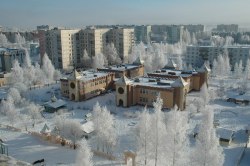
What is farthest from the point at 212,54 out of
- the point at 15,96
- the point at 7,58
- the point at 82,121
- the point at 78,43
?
the point at 82,121

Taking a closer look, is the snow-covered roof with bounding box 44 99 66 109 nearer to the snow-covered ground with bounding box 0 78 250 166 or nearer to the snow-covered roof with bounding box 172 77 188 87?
the snow-covered ground with bounding box 0 78 250 166

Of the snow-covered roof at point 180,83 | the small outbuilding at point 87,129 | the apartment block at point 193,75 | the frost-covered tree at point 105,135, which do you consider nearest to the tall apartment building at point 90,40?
the apartment block at point 193,75

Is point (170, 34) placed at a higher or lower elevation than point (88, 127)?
higher

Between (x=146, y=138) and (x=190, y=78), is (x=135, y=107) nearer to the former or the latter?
(x=190, y=78)

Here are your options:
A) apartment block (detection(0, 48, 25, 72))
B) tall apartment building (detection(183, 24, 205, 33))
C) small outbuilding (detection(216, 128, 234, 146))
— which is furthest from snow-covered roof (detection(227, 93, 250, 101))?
tall apartment building (detection(183, 24, 205, 33))

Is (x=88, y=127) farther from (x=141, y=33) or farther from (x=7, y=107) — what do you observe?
(x=141, y=33)

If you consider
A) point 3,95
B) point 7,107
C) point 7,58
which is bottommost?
point 3,95
